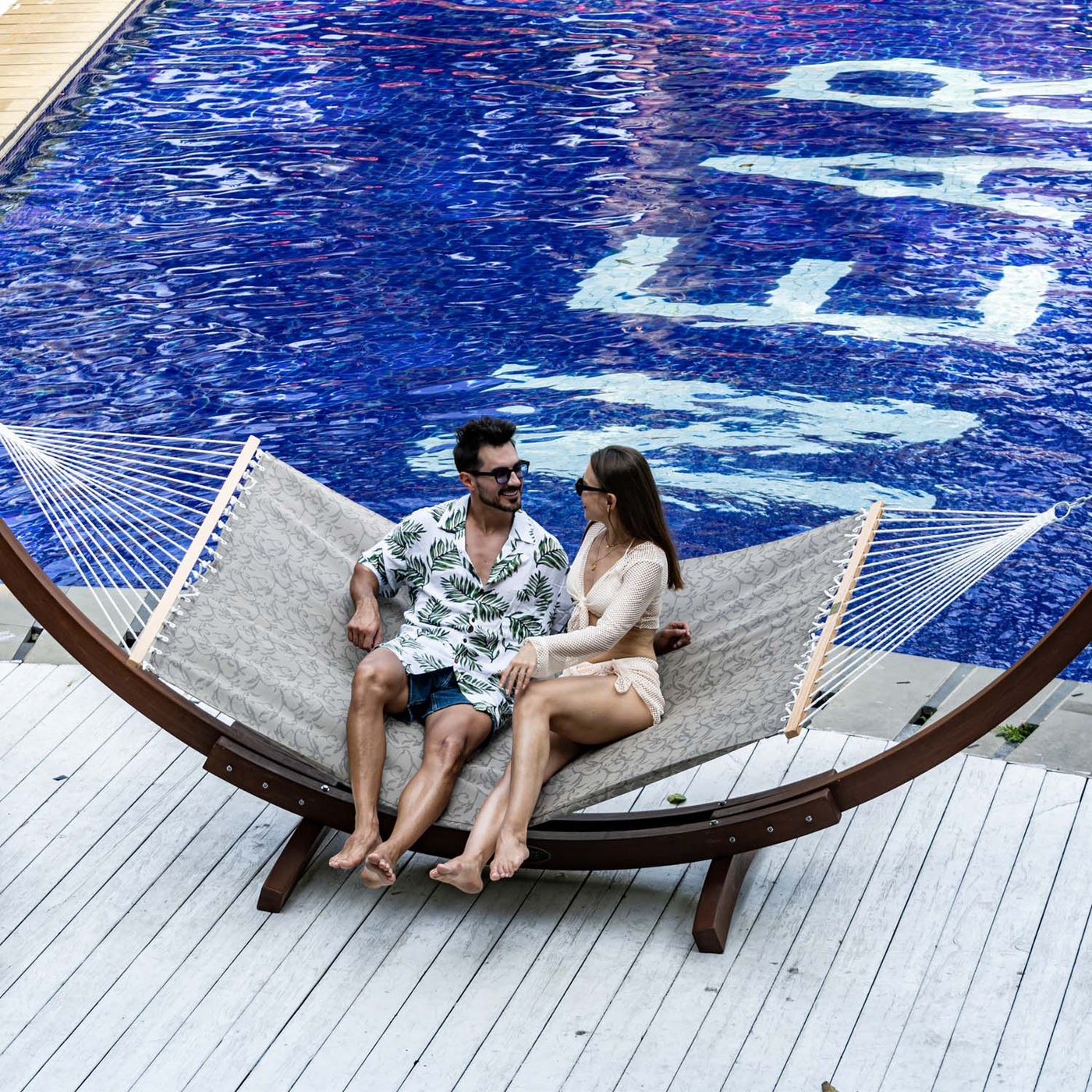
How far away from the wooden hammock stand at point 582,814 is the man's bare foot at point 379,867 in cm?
18

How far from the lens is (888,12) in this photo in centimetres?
1067

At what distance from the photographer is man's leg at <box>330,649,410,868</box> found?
10.3ft

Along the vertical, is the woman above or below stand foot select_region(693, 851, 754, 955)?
above

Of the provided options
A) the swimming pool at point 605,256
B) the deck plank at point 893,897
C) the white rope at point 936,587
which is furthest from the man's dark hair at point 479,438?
the swimming pool at point 605,256

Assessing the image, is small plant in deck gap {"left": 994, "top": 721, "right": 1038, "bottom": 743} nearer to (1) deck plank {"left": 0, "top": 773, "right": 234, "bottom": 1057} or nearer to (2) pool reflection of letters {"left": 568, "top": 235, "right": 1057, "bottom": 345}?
(1) deck plank {"left": 0, "top": 773, "right": 234, "bottom": 1057}

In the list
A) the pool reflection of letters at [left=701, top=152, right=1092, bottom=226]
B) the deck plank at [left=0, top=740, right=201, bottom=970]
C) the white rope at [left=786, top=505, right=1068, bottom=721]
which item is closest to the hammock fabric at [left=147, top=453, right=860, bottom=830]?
the white rope at [left=786, top=505, right=1068, bottom=721]

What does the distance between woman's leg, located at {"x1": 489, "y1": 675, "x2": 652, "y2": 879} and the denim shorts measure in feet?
0.75

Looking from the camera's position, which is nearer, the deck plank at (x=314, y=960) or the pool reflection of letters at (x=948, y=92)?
the deck plank at (x=314, y=960)

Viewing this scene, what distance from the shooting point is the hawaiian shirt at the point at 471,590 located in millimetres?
3494

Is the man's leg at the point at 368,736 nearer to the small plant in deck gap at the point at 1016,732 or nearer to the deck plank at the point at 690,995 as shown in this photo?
the deck plank at the point at 690,995

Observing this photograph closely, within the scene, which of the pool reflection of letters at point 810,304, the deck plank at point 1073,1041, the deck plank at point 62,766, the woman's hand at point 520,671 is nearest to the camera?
the deck plank at point 1073,1041

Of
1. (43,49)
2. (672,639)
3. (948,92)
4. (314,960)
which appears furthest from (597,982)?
(43,49)

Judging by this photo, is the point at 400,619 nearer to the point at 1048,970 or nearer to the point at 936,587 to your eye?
the point at 936,587

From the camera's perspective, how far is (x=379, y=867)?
3.00 m
